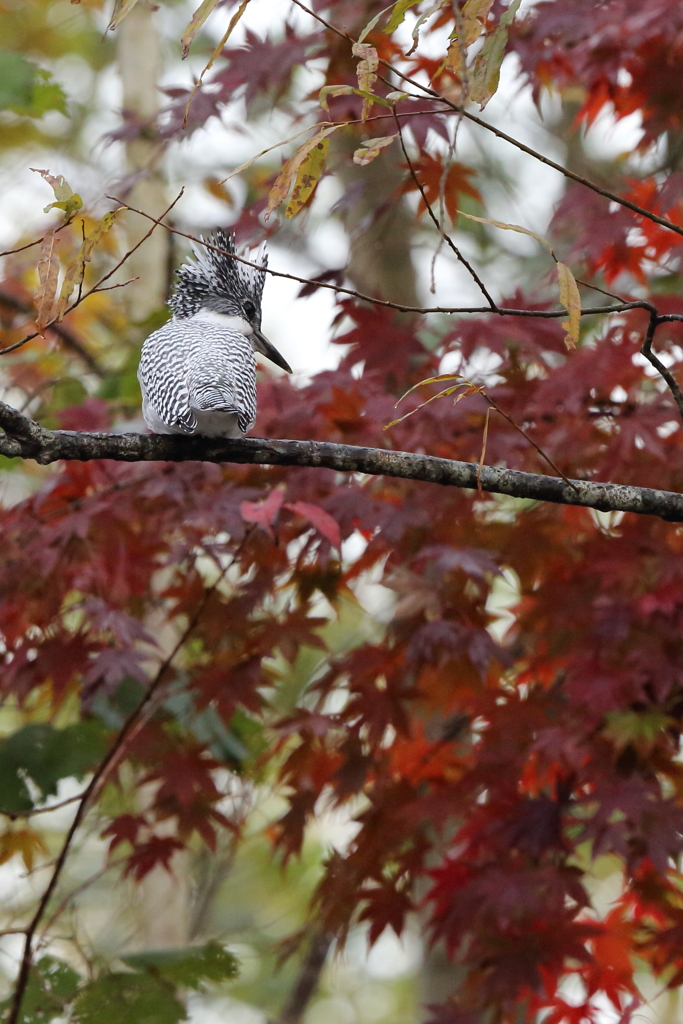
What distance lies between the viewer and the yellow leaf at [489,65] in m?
1.33

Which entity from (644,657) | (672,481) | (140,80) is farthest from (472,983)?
(140,80)

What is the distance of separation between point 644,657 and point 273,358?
128cm

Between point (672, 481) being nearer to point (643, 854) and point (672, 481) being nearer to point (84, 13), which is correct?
point (643, 854)

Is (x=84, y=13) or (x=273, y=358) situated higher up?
(x=84, y=13)

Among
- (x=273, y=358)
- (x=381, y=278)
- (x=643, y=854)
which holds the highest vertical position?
(x=381, y=278)

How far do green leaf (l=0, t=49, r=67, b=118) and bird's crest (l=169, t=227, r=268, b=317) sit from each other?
1027mm

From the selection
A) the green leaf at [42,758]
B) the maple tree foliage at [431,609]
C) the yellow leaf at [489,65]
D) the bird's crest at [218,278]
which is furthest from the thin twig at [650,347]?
the green leaf at [42,758]

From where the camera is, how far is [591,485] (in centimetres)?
182

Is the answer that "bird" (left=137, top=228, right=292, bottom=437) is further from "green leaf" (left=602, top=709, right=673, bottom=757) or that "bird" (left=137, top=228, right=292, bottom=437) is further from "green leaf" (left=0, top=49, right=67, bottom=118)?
"green leaf" (left=602, top=709, right=673, bottom=757)

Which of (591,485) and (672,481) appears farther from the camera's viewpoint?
(672,481)

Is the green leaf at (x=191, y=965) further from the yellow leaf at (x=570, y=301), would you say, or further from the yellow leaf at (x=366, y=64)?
the yellow leaf at (x=366, y=64)

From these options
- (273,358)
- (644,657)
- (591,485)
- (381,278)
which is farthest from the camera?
(381,278)

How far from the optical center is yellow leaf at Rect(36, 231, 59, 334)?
150 centimetres

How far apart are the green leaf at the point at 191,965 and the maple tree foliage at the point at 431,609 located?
13mm
